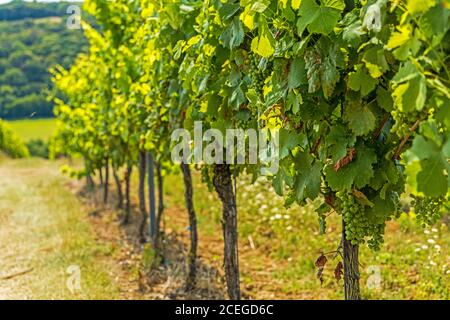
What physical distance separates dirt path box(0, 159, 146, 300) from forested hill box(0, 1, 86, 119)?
2207cm

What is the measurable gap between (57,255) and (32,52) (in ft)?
104

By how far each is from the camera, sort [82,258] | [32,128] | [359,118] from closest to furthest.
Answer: [359,118], [82,258], [32,128]

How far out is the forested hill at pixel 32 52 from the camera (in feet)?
113

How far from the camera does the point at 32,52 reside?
37.3 metres

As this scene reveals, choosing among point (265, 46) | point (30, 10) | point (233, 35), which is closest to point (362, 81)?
point (265, 46)

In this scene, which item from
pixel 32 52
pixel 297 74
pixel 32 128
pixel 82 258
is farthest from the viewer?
pixel 32 128

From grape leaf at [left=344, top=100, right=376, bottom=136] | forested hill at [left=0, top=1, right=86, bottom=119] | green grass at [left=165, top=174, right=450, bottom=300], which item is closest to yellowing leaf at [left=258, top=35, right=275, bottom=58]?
grape leaf at [left=344, top=100, right=376, bottom=136]

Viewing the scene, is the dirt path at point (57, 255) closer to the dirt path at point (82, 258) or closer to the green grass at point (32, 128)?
the dirt path at point (82, 258)

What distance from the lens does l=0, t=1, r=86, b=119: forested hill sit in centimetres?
3438

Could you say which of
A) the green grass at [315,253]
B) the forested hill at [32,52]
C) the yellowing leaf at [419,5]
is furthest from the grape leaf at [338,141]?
the forested hill at [32,52]

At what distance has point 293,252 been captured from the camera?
7305 millimetres

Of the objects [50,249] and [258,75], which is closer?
[258,75]

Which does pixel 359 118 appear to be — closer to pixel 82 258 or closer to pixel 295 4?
pixel 295 4
